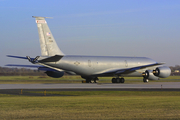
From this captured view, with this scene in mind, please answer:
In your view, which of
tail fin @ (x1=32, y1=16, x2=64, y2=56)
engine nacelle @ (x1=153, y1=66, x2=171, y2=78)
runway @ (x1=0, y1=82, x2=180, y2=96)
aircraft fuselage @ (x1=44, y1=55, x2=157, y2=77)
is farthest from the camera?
engine nacelle @ (x1=153, y1=66, x2=171, y2=78)

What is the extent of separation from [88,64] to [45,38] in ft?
26.4

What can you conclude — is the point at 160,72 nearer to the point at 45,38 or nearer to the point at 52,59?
the point at 52,59

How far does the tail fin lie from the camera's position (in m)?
40.3

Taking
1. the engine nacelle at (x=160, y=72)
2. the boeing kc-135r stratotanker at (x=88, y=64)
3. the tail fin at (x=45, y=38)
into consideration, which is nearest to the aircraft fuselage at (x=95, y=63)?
the boeing kc-135r stratotanker at (x=88, y=64)

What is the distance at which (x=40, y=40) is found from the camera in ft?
133

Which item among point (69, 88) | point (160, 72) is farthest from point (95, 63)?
point (69, 88)

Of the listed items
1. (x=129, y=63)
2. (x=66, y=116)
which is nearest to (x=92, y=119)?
(x=66, y=116)

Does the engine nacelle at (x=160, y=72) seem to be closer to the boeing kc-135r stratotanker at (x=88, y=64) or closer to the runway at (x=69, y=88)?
the boeing kc-135r stratotanker at (x=88, y=64)

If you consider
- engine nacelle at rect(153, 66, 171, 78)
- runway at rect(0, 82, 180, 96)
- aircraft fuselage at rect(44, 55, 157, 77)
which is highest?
aircraft fuselage at rect(44, 55, 157, 77)

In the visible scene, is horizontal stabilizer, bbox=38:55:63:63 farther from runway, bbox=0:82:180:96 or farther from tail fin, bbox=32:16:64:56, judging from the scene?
runway, bbox=0:82:180:96

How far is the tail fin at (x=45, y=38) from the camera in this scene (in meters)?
40.3

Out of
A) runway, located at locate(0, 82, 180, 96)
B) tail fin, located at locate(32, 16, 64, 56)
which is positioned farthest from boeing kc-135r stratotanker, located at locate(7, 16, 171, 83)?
runway, located at locate(0, 82, 180, 96)

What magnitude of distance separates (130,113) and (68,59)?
1170 inches

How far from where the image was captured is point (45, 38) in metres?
40.7
